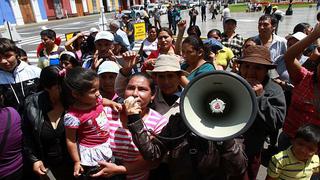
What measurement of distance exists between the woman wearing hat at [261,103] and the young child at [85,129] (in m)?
1.16

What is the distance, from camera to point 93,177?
80.0 inches

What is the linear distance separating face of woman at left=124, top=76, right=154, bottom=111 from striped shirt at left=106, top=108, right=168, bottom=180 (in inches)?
4.4

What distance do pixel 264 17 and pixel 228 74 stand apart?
10.2 ft

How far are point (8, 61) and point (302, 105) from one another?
118 inches

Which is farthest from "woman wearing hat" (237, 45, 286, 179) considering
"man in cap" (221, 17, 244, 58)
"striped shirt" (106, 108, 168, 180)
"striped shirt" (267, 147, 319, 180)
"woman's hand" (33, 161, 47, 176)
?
"man in cap" (221, 17, 244, 58)

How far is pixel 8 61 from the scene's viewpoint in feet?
9.52

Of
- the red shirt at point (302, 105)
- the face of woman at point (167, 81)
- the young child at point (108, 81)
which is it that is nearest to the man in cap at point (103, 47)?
the young child at point (108, 81)

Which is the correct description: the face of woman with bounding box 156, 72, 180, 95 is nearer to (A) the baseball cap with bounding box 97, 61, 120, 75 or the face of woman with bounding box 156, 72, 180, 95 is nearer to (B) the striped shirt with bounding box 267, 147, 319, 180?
(A) the baseball cap with bounding box 97, 61, 120, 75

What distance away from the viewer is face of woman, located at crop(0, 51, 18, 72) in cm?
286

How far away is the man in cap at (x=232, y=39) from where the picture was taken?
5.17 m

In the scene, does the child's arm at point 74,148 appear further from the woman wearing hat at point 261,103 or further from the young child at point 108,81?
the woman wearing hat at point 261,103

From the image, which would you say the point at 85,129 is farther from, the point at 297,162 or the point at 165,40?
the point at 165,40

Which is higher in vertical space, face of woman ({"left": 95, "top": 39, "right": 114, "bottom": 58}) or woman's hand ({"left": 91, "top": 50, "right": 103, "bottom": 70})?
face of woman ({"left": 95, "top": 39, "right": 114, "bottom": 58})

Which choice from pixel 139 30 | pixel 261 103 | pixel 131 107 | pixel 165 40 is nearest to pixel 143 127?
pixel 131 107
